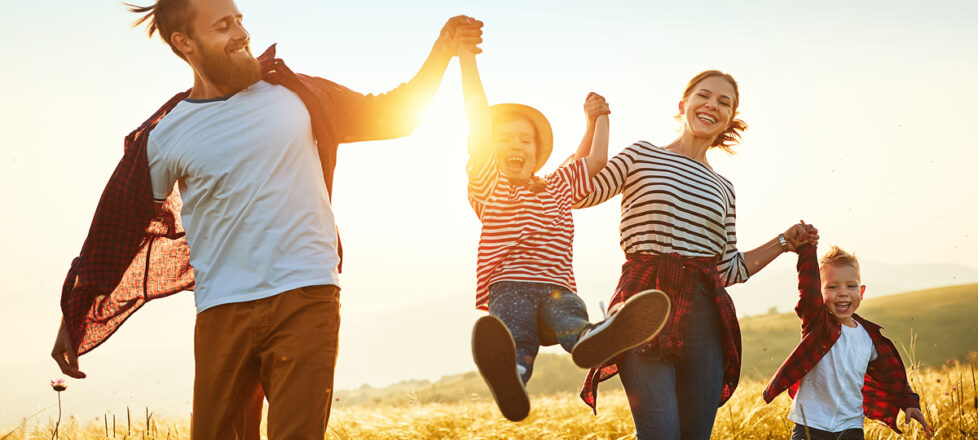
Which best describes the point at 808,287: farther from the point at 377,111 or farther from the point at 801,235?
the point at 377,111

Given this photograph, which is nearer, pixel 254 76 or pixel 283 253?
pixel 283 253

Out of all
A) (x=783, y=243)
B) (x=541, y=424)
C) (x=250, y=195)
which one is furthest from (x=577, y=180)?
(x=541, y=424)

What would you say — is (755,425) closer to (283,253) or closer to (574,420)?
(574,420)

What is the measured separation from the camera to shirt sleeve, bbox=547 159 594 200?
4.23 meters

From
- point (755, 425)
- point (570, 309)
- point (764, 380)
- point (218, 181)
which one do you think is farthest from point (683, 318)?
point (764, 380)

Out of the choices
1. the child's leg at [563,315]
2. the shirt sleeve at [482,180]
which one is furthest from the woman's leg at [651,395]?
the shirt sleeve at [482,180]

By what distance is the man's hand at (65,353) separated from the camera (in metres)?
4.02

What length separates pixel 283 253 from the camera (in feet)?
11.2

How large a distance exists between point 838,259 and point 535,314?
2489mm

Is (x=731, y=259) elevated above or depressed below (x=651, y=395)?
above

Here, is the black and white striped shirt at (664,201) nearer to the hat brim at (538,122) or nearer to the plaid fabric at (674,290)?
the plaid fabric at (674,290)

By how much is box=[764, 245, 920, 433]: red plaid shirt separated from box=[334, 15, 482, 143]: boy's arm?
2.62 m

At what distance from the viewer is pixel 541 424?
23.9ft

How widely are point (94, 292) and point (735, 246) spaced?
3.56 metres
